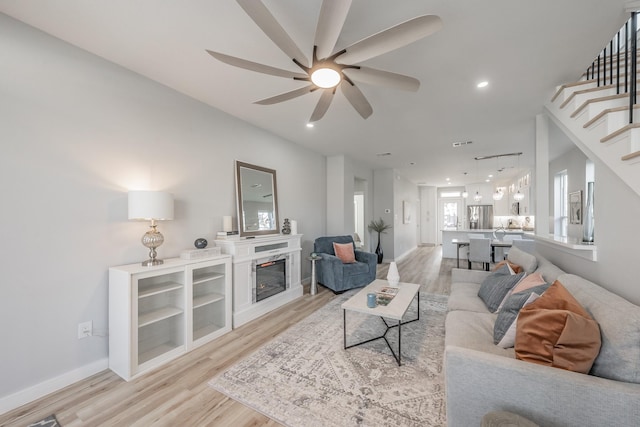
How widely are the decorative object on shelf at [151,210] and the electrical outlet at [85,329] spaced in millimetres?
617

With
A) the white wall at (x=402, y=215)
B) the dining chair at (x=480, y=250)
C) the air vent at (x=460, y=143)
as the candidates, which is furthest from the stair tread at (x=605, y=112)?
the white wall at (x=402, y=215)

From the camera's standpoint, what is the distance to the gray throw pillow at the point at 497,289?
2.38 meters

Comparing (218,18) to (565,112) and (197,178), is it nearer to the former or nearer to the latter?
(197,178)

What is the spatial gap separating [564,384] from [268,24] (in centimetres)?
232

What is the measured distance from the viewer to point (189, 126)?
9.80 feet

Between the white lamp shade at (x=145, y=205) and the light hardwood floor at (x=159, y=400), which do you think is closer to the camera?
the light hardwood floor at (x=159, y=400)

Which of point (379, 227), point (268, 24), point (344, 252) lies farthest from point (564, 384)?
point (379, 227)

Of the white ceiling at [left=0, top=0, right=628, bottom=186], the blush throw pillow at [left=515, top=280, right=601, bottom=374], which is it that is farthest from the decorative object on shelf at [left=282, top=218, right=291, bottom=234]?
the blush throw pillow at [left=515, top=280, right=601, bottom=374]

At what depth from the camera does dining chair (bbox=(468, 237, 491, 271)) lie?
214 inches

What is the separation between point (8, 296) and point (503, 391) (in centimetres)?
319

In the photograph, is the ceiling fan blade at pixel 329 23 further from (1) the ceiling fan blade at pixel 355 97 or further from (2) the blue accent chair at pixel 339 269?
(2) the blue accent chair at pixel 339 269

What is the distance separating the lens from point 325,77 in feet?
6.09

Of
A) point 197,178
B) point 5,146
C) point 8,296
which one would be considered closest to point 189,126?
point 197,178

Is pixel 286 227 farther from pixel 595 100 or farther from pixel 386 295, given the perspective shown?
pixel 595 100
